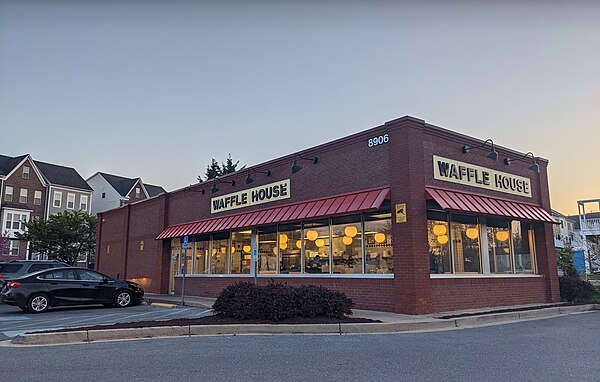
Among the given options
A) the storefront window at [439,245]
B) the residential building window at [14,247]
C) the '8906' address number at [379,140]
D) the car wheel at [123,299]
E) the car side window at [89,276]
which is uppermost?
the '8906' address number at [379,140]

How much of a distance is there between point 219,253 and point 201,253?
1746 mm

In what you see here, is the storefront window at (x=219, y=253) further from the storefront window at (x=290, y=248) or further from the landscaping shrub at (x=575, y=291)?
the landscaping shrub at (x=575, y=291)

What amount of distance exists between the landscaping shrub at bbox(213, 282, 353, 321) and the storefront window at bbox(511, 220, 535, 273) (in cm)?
862

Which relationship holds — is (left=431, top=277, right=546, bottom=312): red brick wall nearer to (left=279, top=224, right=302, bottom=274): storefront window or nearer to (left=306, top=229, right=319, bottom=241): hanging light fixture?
(left=306, top=229, right=319, bottom=241): hanging light fixture

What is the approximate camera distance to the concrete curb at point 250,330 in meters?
9.20

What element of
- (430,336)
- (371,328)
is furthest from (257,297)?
(430,336)

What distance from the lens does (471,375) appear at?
6.64m

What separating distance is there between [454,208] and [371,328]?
487cm

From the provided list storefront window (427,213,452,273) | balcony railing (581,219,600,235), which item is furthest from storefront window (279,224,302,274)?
balcony railing (581,219,600,235)

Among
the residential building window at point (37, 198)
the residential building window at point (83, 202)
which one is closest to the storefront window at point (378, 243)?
the residential building window at point (37, 198)

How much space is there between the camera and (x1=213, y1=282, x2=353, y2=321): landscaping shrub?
444 inches

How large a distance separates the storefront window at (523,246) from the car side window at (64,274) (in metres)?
15.5

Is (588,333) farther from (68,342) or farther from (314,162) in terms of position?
(68,342)

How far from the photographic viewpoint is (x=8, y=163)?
53.7 metres
